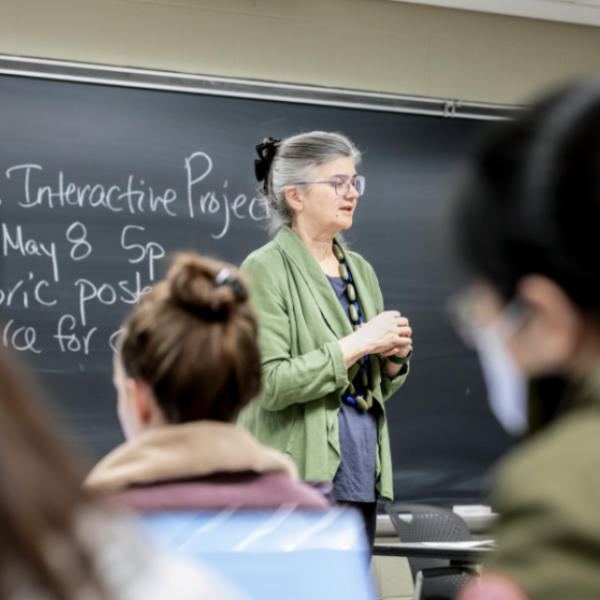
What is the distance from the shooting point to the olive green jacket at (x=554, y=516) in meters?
0.42

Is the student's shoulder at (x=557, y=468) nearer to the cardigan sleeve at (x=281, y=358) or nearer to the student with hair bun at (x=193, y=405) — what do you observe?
the student with hair bun at (x=193, y=405)

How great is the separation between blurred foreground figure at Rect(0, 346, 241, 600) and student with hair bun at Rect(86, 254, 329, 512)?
1.86 feet

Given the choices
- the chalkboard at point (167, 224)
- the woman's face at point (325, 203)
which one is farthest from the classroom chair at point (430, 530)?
the woman's face at point (325, 203)

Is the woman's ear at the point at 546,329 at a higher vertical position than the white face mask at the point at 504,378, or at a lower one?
higher

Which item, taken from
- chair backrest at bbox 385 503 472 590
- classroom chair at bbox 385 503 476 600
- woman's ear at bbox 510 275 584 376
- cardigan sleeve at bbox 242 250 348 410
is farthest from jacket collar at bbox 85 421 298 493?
chair backrest at bbox 385 503 472 590

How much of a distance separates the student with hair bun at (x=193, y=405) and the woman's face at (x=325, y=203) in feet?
3.93

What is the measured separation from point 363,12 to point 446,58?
43cm

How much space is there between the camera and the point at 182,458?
3.21 feet

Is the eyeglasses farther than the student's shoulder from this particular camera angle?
Yes

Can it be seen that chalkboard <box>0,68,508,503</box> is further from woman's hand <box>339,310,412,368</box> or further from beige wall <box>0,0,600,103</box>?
woman's hand <box>339,310,412,368</box>

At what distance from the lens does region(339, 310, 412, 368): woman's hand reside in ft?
7.11

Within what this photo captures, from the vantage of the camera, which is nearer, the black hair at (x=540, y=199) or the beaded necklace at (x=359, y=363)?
the black hair at (x=540, y=199)

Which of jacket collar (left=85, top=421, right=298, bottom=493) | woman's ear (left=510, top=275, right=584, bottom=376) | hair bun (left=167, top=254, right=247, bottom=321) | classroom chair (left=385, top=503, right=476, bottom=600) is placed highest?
hair bun (left=167, top=254, right=247, bottom=321)

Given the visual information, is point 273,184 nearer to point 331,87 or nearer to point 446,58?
point 331,87
